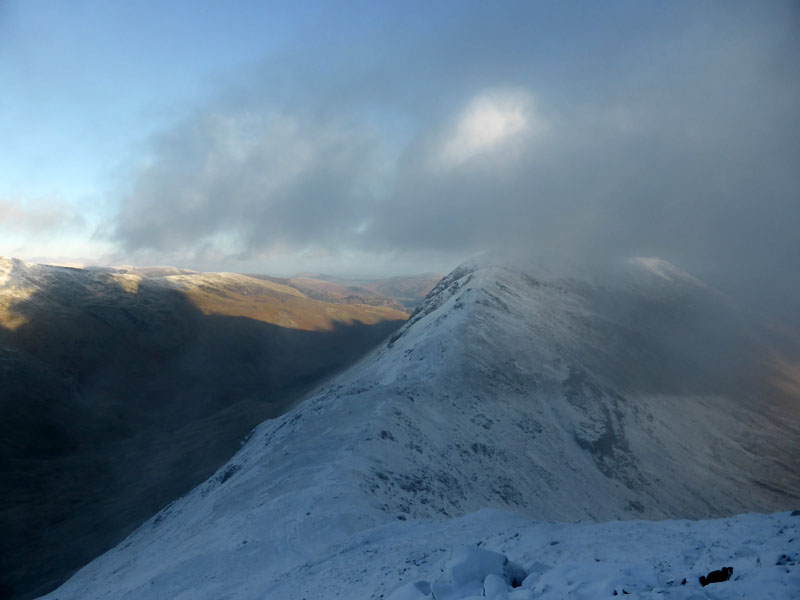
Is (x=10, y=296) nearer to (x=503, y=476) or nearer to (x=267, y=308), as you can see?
(x=267, y=308)

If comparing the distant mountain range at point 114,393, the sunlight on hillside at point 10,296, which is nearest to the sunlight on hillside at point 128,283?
the distant mountain range at point 114,393

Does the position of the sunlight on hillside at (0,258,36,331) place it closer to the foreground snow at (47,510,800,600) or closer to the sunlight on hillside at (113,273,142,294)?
the sunlight on hillside at (113,273,142,294)

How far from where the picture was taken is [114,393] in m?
57.3

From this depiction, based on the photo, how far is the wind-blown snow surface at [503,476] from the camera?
10430 millimetres

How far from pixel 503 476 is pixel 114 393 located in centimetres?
5439

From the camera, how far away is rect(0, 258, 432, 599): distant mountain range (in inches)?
1254

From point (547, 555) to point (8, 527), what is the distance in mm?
39011

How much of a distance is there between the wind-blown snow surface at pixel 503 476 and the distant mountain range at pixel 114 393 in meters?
10.2

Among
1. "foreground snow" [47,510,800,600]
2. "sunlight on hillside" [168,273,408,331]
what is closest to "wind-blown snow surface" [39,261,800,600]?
"foreground snow" [47,510,800,600]

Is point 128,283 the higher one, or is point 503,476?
point 128,283

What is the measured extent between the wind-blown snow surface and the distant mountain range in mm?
10246

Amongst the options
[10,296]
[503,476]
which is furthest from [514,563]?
[10,296]

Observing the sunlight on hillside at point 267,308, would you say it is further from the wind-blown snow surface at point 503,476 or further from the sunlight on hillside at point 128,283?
the wind-blown snow surface at point 503,476

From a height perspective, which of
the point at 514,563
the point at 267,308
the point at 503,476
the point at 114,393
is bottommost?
the point at 503,476
